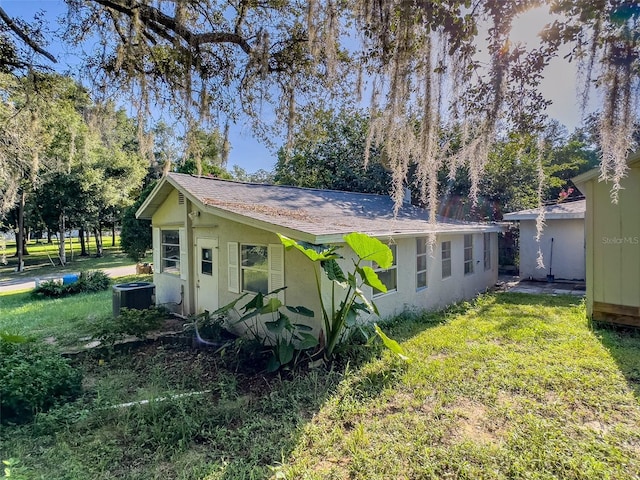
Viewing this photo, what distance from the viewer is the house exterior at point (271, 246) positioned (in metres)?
6.01

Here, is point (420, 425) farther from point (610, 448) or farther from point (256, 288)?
point (256, 288)

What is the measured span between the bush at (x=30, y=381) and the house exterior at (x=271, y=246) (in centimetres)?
313

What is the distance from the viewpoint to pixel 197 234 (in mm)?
8000

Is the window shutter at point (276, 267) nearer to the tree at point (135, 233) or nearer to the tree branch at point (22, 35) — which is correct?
the tree branch at point (22, 35)

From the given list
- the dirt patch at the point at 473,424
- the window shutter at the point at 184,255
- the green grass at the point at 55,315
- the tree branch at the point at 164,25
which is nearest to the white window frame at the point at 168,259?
the window shutter at the point at 184,255

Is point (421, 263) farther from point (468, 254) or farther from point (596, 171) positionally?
point (596, 171)

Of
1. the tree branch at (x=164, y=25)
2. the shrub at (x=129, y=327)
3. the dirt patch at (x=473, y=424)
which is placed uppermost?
the tree branch at (x=164, y=25)

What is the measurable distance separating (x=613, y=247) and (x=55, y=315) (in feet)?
41.4

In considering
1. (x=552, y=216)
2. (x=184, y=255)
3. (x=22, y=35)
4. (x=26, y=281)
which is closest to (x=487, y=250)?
(x=552, y=216)

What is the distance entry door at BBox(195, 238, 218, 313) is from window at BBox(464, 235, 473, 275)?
7.05 metres

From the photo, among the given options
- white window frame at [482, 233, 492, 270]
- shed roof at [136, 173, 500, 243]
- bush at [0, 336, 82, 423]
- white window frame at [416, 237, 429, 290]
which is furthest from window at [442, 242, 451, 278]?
bush at [0, 336, 82, 423]

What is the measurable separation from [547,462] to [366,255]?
9.88 feet

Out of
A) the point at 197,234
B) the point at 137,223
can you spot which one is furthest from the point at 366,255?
the point at 137,223

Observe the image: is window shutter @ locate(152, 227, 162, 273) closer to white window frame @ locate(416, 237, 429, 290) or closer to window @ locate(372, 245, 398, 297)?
window @ locate(372, 245, 398, 297)
